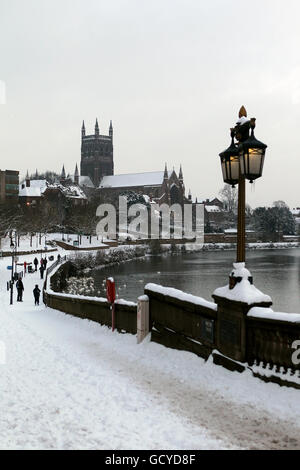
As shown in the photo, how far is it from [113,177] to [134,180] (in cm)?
1107

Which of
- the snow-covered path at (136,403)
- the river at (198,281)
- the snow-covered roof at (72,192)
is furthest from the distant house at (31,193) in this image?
the snow-covered path at (136,403)

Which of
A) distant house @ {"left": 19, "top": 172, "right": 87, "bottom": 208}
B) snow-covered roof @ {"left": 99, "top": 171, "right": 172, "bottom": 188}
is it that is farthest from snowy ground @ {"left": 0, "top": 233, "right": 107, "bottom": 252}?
snow-covered roof @ {"left": 99, "top": 171, "right": 172, "bottom": 188}

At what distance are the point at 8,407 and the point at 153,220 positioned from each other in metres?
108

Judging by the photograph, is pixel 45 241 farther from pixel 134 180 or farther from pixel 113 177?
pixel 113 177

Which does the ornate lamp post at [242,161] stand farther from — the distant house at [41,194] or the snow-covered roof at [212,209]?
the snow-covered roof at [212,209]

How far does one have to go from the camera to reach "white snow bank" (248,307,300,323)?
707cm

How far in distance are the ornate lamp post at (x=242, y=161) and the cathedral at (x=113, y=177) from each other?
132 m

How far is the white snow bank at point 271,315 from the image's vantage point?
278 inches

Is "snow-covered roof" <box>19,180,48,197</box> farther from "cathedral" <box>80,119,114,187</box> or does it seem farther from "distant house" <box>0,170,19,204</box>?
"cathedral" <box>80,119,114,187</box>

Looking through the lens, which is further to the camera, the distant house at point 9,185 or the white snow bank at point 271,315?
the distant house at point 9,185

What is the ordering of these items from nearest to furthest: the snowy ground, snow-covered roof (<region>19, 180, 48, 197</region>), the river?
the river, the snowy ground, snow-covered roof (<region>19, 180, 48, 197</region>)
